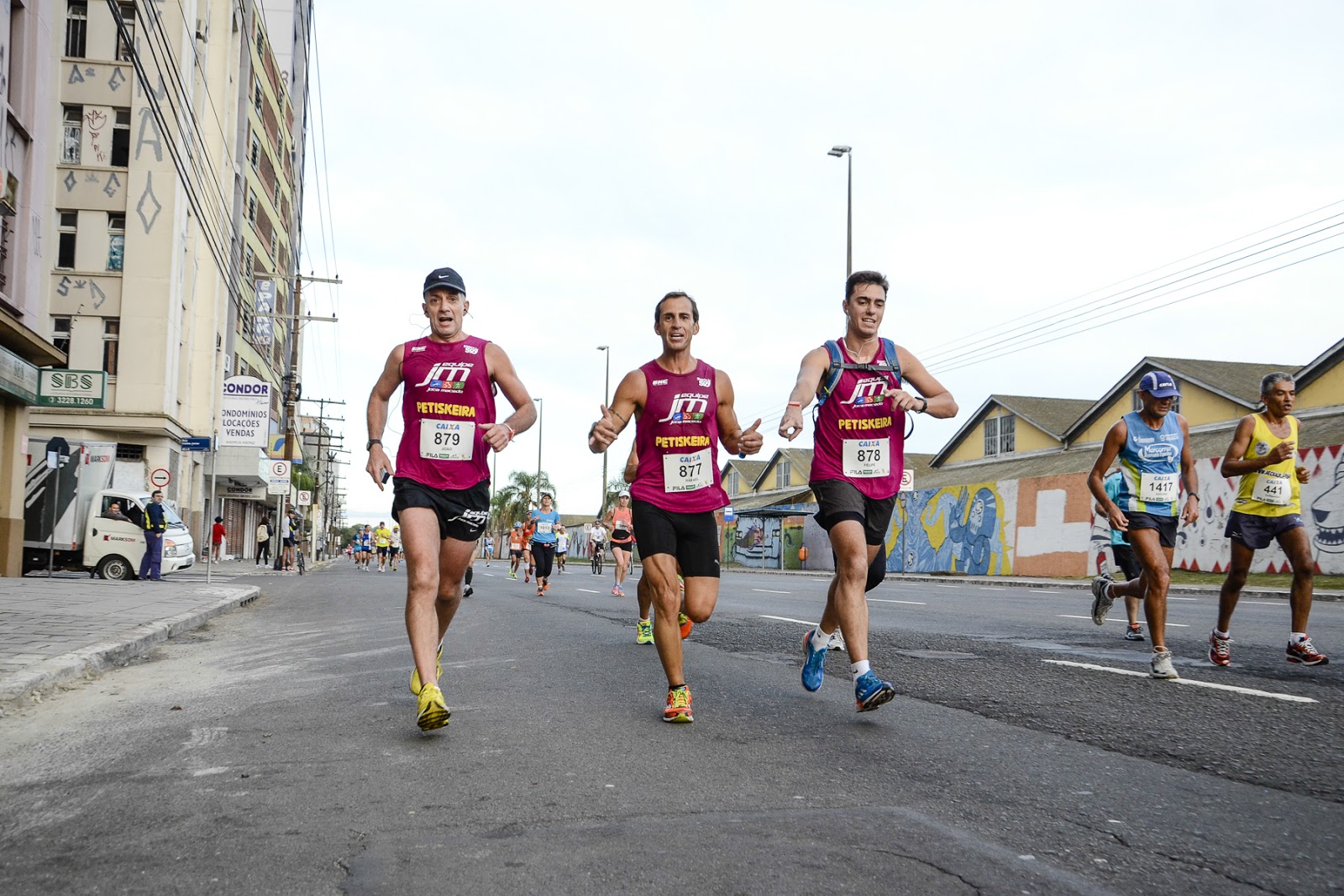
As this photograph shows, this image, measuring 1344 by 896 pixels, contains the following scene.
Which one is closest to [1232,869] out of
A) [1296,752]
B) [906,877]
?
[906,877]

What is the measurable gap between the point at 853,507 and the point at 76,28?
34903 mm

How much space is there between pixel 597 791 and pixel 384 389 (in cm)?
265

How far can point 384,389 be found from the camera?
18.2 ft

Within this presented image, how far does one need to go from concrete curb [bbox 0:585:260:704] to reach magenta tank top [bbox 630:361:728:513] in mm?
3466

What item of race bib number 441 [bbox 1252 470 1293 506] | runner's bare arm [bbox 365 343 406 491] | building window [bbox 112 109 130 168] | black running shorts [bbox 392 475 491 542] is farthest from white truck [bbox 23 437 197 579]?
race bib number 441 [bbox 1252 470 1293 506]

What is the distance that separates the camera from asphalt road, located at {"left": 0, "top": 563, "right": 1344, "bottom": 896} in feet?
9.23

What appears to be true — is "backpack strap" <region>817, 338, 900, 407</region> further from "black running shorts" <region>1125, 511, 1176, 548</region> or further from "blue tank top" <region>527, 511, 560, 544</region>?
"blue tank top" <region>527, 511, 560, 544</region>

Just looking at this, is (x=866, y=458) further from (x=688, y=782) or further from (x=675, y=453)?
(x=688, y=782)

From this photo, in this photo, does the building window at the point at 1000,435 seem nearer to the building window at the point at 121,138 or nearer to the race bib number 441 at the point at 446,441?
the building window at the point at 121,138

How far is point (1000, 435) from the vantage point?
143ft

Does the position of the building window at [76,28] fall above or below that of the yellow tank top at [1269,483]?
above

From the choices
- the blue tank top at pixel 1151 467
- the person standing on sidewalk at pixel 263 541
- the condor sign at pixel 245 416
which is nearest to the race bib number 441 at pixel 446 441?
the blue tank top at pixel 1151 467

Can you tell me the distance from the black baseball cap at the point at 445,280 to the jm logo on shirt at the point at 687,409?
3.89 ft

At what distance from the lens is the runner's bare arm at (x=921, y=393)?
5.43 metres
